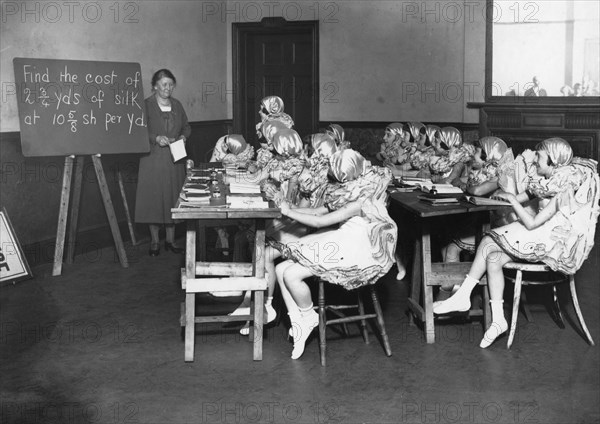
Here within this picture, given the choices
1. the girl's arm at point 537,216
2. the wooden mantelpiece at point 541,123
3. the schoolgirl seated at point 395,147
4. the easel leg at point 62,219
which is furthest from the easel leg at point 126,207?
the wooden mantelpiece at point 541,123

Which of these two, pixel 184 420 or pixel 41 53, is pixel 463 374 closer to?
pixel 184 420

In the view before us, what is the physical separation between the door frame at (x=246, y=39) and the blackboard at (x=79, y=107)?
9.70ft

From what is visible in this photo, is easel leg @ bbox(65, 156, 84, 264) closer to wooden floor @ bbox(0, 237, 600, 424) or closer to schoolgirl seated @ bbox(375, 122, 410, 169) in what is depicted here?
wooden floor @ bbox(0, 237, 600, 424)

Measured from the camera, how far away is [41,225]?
6637 millimetres

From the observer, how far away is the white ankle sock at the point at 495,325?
175 inches

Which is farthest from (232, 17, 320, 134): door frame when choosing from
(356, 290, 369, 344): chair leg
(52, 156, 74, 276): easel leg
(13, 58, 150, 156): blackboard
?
(356, 290, 369, 344): chair leg

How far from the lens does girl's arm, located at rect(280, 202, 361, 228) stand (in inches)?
162

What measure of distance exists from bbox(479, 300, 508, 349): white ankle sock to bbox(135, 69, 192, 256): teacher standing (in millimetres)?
3398

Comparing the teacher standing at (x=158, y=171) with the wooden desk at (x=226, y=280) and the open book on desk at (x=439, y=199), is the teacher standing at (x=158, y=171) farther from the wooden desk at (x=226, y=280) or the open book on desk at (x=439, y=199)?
the open book on desk at (x=439, y=199)

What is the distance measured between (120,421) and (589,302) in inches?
136

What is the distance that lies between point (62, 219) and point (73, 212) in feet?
1.26

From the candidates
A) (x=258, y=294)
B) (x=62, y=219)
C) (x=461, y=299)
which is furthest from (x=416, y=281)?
(x=62, y=219)

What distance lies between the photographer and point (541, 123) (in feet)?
27.5

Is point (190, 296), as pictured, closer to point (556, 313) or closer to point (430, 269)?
point (430, 269)
